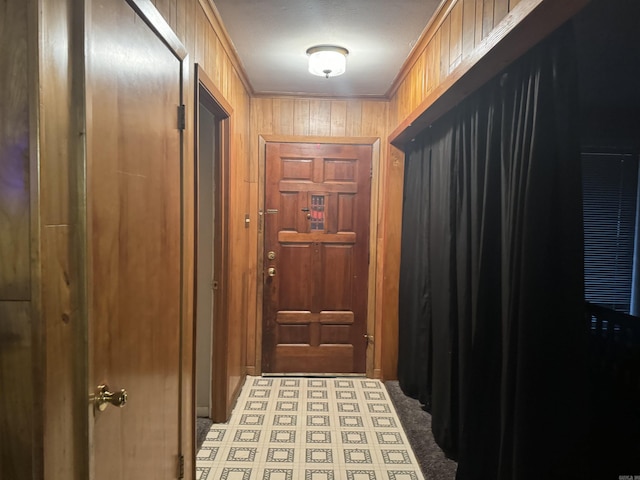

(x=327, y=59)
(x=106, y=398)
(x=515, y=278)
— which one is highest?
(x=327, y=59)

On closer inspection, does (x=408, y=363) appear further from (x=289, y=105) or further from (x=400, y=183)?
(x=289, y=105)

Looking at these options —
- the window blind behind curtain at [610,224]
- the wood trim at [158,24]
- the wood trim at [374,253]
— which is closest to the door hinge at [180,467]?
the wood trim at [158,24]

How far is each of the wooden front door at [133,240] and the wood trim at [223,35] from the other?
2.23 ft

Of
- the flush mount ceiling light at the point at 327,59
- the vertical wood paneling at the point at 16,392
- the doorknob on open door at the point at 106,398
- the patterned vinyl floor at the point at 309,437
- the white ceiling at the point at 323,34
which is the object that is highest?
the white ceiling at the point at 323,34

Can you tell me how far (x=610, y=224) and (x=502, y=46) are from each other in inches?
123

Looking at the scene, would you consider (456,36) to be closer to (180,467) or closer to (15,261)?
(15,261)

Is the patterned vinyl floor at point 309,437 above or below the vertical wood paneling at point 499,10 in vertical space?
below

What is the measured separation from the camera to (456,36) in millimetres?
1879

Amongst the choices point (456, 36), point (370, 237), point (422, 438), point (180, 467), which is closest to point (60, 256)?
point (180, 467)

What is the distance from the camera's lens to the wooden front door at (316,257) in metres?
3.53

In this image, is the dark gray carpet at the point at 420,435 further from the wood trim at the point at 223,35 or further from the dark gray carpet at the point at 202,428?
the wood trim at the point at 223,35

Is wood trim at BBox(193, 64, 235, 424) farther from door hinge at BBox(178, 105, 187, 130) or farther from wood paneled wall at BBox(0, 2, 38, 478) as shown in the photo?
wood paneled wall at BBox(0, 2, 38, 478)

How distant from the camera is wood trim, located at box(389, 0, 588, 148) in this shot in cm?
120

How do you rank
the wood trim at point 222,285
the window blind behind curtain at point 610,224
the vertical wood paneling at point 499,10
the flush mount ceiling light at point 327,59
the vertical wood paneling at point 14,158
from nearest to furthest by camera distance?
the vertical wood paneling at point 14,158, the vertical wood paneling at point 499,10, the flush mount ceiling light at point 327,59, the wood trim at point 222,285, the window blind behind curtain at point 610,224
